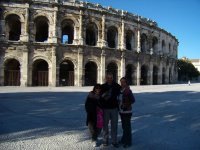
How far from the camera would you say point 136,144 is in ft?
15.8

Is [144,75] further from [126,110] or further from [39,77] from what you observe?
[126,110]

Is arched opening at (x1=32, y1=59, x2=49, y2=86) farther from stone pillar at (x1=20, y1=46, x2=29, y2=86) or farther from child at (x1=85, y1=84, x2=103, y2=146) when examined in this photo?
child at (x1=85, y1=84, x2=103, y2=146)

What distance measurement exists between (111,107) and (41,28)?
23.5 metres

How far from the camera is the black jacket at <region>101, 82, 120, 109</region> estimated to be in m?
4.50

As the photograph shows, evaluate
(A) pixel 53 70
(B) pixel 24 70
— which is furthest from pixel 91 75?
(B) pixel 24 70

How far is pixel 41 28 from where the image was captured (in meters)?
26.0

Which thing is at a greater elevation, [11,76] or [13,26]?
[13,26]

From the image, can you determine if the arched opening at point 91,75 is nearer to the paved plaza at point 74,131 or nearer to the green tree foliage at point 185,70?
the paved plaza at point 74,131

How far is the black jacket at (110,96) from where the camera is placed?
4.50 metres

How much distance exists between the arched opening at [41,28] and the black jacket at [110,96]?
2025cm

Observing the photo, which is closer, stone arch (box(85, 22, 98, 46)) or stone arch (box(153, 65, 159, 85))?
stone arch (box(85, 22, 98, 46))

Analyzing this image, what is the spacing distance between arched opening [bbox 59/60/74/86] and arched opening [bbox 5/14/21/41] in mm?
6376

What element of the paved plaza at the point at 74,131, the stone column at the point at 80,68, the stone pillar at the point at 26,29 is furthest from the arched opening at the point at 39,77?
the paved plaza at the point at 74,131

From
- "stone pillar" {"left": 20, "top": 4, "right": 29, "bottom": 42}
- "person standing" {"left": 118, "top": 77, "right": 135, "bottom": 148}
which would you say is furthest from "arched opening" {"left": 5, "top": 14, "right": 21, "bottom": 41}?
"person standing" {"left": 118, "top": 77, "right": 135, "bottom": 148}
